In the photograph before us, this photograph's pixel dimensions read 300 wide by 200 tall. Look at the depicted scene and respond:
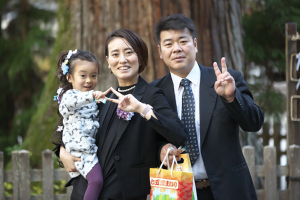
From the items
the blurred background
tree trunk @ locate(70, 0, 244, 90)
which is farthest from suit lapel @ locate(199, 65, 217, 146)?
tree trunk @ locate(70, 0, 244, 90)

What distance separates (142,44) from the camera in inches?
83.6

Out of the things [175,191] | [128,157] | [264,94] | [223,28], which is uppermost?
[223,28]

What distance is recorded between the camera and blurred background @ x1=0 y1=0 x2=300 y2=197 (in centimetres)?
395

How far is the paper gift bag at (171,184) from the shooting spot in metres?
1.79

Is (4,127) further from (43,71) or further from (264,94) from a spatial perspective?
(264,94)

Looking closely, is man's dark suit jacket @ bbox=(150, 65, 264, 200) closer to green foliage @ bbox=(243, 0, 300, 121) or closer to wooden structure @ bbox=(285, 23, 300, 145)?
wooden structure @ bbox=(285, 23, 300, 145)

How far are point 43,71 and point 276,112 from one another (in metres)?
5.87

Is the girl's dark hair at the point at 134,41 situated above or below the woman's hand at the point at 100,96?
above

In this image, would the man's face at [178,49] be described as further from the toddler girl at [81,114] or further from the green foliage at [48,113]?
the green foliage at [48,113]

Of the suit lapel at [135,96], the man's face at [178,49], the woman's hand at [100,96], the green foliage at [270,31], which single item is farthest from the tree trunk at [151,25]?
the woman's hand at [100,96]

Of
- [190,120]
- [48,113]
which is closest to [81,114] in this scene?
[190,120]

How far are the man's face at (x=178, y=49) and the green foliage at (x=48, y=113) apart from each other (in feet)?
7.95

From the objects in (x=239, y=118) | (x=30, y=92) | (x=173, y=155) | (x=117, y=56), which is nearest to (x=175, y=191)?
(x=173, y=155)

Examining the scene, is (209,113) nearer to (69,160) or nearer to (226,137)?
(226,137)
